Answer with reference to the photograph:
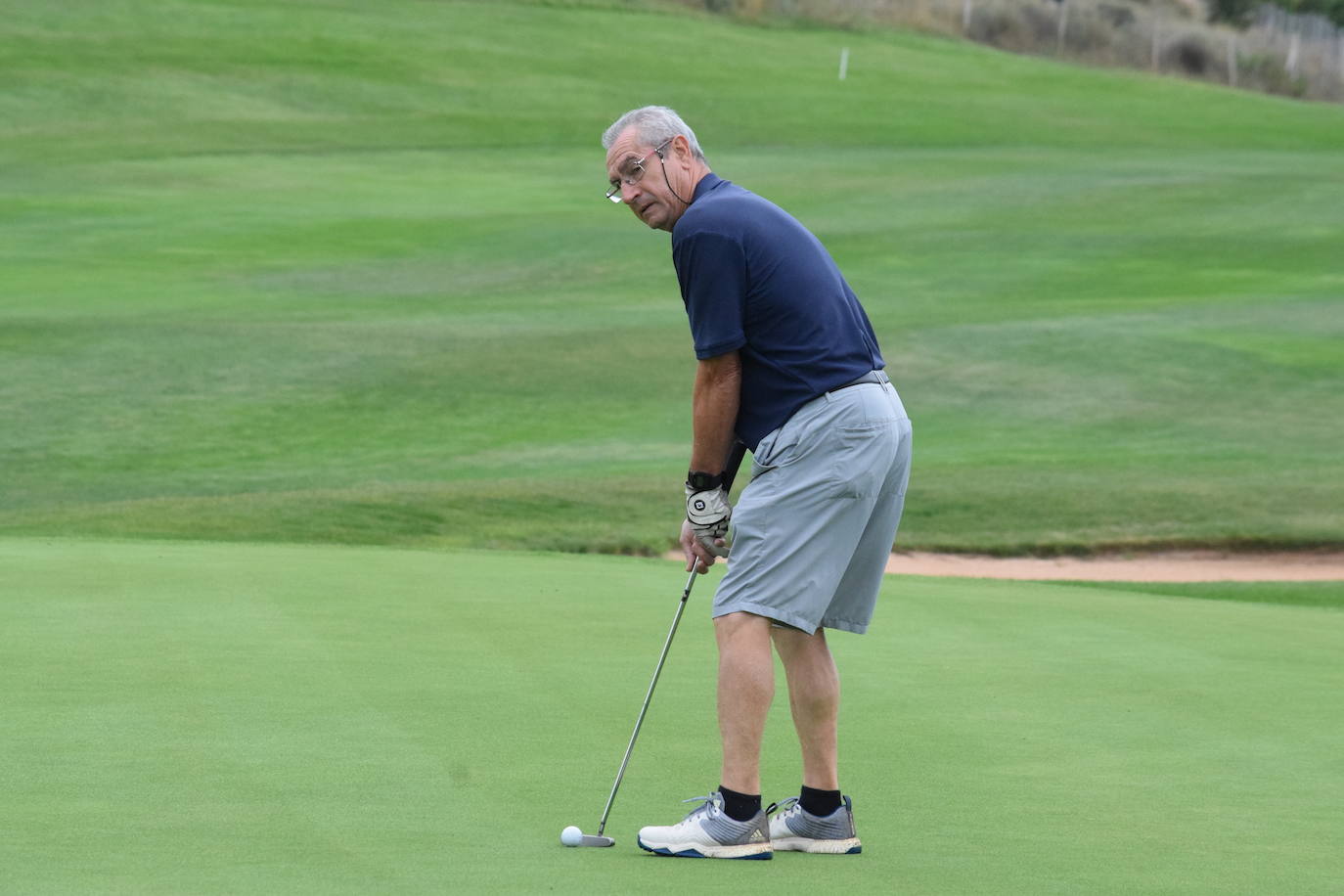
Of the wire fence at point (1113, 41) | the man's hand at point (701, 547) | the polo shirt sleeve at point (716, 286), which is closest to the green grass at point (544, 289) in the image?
the man's hand at point (701, 547)

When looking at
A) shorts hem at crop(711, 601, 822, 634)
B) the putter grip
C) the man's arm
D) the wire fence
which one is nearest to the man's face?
the man's arm

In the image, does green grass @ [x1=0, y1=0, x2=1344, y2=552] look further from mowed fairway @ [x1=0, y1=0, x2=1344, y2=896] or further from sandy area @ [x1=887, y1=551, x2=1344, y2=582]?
sandy area @ [x1=887, y1=551, x2=1344, y2=582]

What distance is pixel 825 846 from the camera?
4.68 metres

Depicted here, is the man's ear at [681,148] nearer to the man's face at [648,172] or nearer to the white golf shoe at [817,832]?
the man's face at [648,172]

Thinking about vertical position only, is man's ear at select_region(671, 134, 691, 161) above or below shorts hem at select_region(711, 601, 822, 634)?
above

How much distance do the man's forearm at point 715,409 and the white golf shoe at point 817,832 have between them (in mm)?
861

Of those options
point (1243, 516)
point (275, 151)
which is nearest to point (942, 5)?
point (275, 151)

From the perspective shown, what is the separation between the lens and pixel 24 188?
97.3 ft

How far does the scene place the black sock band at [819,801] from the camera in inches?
187

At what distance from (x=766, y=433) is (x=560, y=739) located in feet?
4.20

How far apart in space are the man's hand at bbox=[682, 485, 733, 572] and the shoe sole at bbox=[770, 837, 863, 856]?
27.9 inches

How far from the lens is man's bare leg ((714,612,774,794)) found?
15.6ft

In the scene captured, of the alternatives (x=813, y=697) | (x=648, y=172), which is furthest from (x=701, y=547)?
(x=648, y=172)

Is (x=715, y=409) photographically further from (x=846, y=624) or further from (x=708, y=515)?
(x=846, y=624)
